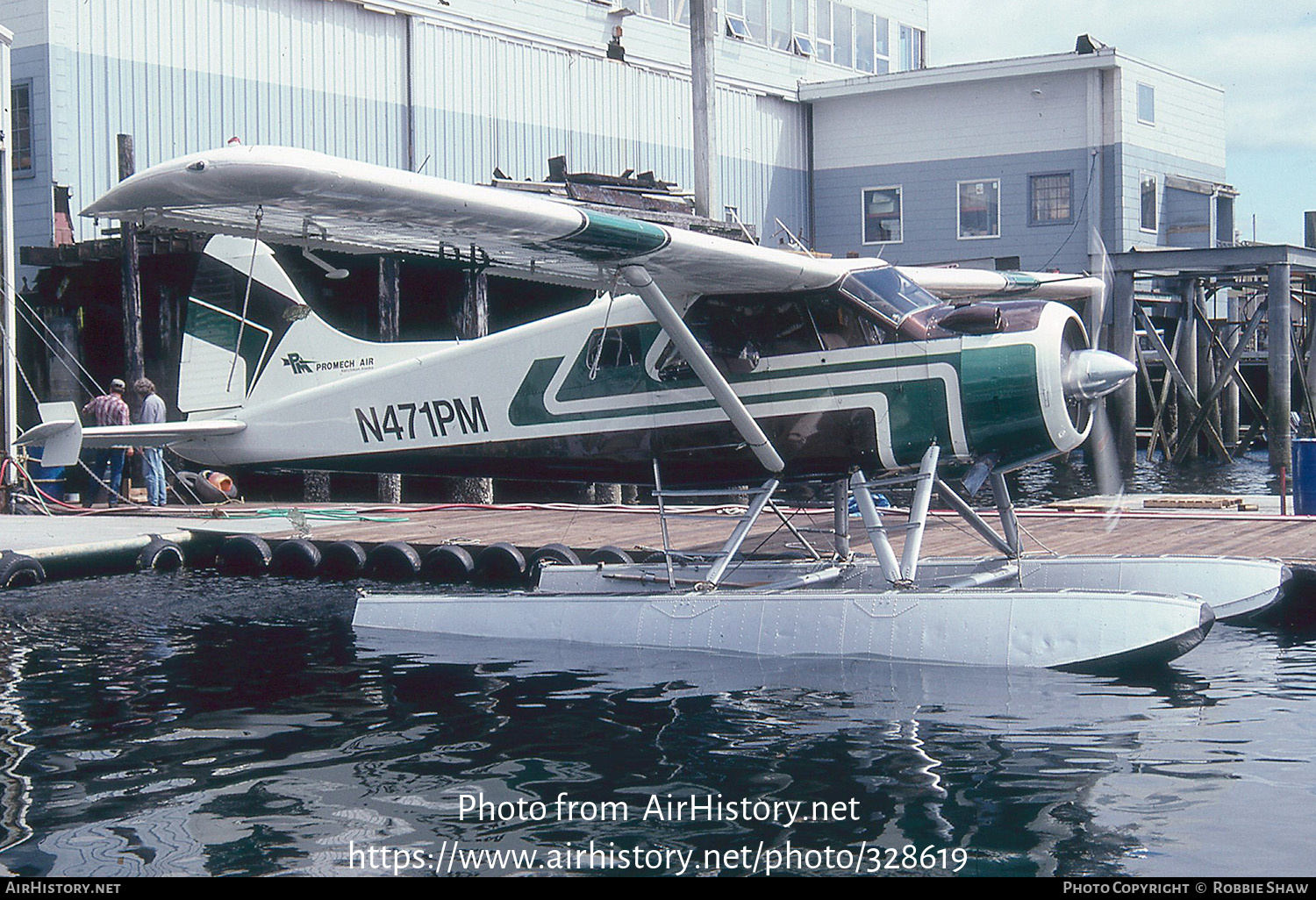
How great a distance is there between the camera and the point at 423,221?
7.58m

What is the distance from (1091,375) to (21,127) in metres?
17.2

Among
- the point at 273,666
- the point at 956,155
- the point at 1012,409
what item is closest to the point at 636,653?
the point at 273,666

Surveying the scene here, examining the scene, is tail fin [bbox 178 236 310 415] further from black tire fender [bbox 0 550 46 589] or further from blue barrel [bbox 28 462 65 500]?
blue barrel [bbox 28 462 65 500]

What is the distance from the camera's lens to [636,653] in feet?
29.2

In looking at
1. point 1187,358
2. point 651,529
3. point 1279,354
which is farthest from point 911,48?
point 651,529

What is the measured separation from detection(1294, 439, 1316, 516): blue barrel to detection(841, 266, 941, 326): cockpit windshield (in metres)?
6.24

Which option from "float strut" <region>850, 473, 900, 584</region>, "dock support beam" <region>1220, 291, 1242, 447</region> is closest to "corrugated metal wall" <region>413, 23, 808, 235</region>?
"dock support beam" <region>1220, 291, 1242, 447</region>

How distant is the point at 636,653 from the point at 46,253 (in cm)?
1387

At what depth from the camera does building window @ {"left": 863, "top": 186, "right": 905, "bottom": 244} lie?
102 feet

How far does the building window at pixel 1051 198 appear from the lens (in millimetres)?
29453

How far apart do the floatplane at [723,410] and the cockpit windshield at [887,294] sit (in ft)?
0.06

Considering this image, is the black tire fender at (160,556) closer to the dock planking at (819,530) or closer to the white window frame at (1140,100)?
the dock planking at (819,530)
